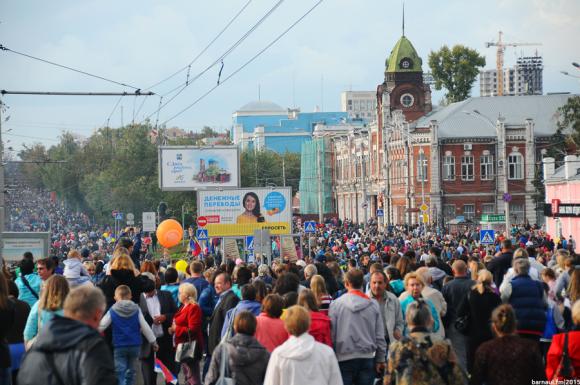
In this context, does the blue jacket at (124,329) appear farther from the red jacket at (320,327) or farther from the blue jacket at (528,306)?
the blue jacket at (528,306)

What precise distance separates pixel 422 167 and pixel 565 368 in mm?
81265

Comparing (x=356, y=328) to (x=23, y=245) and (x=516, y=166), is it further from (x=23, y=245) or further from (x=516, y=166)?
(x=516, y=166)

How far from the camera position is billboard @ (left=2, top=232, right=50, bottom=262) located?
3042cm

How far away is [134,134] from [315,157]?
86.2 ft

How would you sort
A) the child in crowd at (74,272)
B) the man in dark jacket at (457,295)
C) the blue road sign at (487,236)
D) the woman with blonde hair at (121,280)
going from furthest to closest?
the blue road sign at (487,236) < the child in crowd at (74,272) < the man in dark jacket at (457,295) < the woman with blonde hair at (121,280)

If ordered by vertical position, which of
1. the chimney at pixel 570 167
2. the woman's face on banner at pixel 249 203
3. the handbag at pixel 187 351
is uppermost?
the chimney at pixel 570 167

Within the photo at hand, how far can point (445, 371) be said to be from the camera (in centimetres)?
878

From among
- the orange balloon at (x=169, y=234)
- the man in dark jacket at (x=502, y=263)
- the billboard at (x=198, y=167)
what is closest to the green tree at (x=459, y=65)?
the billboard at (x=198, y=167)

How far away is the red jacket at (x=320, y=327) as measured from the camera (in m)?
11.7

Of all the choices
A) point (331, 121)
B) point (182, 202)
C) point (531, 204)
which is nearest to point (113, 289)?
point (182, 202)

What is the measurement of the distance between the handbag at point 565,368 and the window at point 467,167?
266 feet

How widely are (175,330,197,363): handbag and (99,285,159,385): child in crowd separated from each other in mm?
1296

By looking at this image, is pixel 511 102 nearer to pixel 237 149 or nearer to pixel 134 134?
pixel 134 134

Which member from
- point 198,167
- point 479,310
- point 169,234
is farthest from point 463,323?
point 198,167
